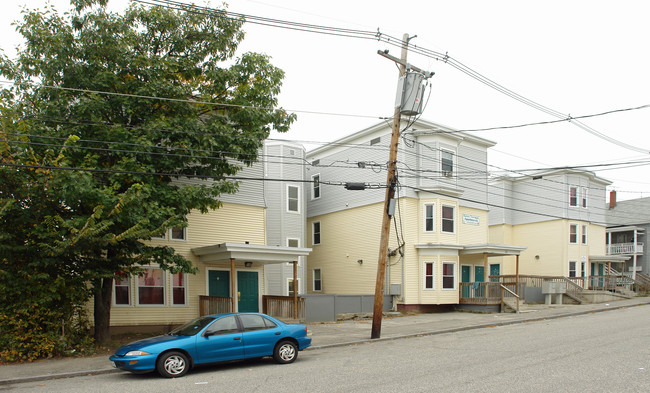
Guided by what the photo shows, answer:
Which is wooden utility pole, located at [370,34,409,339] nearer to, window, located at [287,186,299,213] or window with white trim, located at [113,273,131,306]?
window with white trim, located at [113,273,131,306]

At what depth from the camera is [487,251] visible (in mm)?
27891

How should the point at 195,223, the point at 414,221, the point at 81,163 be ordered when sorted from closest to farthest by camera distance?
the point at 81,163 → the point at 195,223 → the point at 414,221

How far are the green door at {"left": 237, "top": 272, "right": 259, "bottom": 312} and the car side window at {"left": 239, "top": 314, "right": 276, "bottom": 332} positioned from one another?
9.31m

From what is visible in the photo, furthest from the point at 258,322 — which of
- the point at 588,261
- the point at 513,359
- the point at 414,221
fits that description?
the point at 588,261

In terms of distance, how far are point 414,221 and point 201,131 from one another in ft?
48.2

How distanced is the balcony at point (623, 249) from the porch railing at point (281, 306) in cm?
3266

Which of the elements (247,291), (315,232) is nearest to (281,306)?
(247,291)

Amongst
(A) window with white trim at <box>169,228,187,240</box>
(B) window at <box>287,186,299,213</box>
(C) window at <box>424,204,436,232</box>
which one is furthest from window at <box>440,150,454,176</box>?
(A) window with white trim at <box>169,228,187,240</box>

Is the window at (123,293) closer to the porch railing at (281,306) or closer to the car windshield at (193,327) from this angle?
the porch railing at (281,306)

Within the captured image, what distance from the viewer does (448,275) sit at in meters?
27.6

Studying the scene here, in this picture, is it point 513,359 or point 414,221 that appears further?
point 414,221

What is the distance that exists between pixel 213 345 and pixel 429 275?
56.6ft

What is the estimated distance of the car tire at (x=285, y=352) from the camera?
41.5 ft

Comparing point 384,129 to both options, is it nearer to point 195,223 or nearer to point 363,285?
point 363,285
